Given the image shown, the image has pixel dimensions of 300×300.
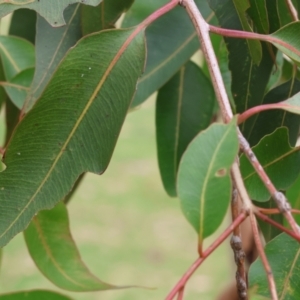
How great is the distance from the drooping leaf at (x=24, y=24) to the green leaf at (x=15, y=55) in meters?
0.04

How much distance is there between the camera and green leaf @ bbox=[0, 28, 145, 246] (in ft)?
1.92

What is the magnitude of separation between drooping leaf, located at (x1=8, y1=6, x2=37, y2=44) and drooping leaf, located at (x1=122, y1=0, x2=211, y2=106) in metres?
0.18

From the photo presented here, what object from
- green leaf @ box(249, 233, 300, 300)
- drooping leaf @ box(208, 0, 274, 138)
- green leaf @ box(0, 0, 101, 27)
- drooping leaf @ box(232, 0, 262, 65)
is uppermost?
green leaf @ box(0, 0, 101, 27)

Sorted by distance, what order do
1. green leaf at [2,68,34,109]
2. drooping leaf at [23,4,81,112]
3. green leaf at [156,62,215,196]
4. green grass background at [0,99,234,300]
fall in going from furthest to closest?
green grass background at [0,99,234,300], green leaf at [156,62,215,196], green leaf at [2,68,34,109], drooping leaf at [23,4,81,112]

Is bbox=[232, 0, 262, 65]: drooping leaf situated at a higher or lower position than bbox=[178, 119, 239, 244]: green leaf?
higher

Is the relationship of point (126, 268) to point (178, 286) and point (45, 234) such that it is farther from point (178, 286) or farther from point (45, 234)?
point (178, 286)

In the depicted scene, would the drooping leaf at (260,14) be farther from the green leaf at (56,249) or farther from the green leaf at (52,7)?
the green leaf at (56,249)

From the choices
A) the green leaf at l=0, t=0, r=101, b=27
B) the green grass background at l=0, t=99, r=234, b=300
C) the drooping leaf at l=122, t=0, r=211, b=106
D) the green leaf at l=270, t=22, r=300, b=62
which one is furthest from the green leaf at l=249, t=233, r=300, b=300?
the green grass background at l=0, t=99, r=234, b=300

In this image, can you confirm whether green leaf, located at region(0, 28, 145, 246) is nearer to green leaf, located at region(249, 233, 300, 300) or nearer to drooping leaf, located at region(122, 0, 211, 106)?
green leaf, located at region(249, 233, 300, 300)

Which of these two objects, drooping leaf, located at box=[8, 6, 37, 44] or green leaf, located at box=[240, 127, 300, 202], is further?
drooping leaf, located at box=[8, 6, 37, 44]

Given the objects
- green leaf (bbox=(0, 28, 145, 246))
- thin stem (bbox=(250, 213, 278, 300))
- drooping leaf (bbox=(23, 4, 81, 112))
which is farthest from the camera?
drooping leaf (bbox=(23, 4, 81, 112))

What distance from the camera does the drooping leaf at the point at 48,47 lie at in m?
0.72

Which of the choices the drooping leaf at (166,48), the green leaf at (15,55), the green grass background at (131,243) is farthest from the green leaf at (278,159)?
the green grass background at (131,243)

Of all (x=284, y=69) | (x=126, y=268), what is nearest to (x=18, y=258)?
(x=126, y=268)
